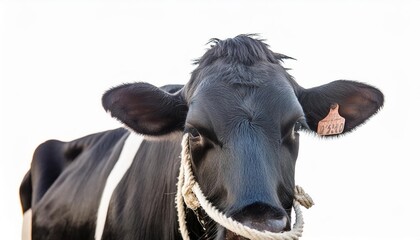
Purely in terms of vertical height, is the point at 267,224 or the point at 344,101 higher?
the point at 344,101

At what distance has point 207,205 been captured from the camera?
3.67 metres

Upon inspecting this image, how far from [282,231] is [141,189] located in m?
1.86

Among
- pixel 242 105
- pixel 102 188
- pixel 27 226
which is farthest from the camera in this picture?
pixel 27 226

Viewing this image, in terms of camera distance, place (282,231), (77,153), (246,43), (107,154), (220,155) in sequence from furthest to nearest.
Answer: (77,153), (107,154), (246,43), (220,155), (282,231)

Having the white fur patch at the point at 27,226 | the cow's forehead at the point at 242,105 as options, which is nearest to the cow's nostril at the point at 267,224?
the cow's forehead at the point at 242,105

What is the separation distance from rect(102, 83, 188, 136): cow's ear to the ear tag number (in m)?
0.92

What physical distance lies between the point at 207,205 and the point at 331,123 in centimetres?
128

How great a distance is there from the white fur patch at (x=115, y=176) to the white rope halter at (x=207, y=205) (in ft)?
3.98

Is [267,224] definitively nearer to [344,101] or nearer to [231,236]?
[231,236]

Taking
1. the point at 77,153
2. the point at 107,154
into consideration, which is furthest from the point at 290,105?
the point at 77,153

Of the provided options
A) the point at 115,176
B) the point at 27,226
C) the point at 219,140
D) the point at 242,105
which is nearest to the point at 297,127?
the point at 242,105

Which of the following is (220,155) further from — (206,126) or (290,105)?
(290,105)

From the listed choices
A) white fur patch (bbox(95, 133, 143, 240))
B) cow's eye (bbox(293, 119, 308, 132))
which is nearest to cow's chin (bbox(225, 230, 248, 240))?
cow's eye (bbox(293, 119, 308, 132))

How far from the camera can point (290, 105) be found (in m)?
3.91
